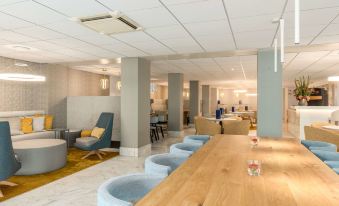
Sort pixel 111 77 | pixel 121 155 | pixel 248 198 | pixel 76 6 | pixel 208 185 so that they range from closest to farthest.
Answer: pixel 248 198 < pixel 208 185 < pixel 76 6 < pixel 121 155 < pixel 111 77

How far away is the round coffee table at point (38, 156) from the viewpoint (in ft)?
15.3

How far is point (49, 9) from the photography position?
3.16 m

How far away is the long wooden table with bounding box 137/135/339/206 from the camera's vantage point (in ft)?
4.67

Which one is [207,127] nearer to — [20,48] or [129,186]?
[20,48]

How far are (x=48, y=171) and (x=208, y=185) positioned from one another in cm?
429

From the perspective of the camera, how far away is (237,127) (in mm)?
7629

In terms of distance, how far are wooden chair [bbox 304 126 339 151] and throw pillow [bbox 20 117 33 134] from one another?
6.93 m

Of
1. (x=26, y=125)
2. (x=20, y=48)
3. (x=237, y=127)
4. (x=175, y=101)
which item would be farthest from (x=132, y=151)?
(x=175, y=101)

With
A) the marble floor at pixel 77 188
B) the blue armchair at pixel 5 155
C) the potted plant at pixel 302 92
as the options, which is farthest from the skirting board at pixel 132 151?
the potted plant at pixel 302 92

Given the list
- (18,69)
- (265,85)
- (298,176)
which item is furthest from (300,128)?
(18,69)

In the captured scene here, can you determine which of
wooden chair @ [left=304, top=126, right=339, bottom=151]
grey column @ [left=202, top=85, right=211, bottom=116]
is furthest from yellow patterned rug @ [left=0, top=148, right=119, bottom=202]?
grey column @ [left=202, top=85, right=211, bottom=116]

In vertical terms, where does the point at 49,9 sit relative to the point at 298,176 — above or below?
above

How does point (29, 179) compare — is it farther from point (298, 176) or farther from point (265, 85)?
point (265, 85)

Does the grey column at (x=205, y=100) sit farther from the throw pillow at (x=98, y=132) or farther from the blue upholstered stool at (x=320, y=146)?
the blue upholstered stool at (x=320, y=146)
